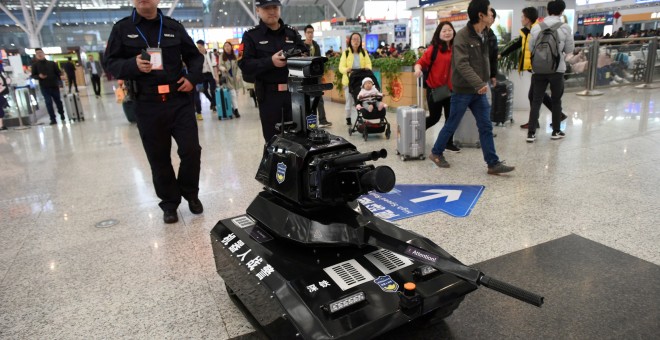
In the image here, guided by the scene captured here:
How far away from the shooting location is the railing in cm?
973

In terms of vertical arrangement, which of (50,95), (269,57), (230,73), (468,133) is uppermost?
(269,57)

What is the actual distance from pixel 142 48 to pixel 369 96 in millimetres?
3539

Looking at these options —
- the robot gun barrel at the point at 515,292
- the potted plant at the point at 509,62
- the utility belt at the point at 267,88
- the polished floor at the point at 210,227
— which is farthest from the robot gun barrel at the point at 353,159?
the potted plant at the point at 509,62

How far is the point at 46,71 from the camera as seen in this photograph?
360 inches

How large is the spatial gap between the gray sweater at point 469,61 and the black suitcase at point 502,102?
2.50 m

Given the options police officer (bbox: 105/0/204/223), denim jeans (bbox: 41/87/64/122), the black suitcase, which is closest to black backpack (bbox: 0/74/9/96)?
denim jeans (bbox: 41/87/64/122)

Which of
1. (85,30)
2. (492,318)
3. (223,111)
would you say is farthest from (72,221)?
(85,30)

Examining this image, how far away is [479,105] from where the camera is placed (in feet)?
13.3

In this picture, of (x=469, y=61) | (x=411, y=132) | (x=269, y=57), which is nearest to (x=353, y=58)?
(x=411, y=132)

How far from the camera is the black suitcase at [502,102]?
20.9 ft

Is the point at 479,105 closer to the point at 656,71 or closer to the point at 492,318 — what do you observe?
the point at 492,318

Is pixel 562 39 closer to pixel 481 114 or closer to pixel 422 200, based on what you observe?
pixel 481 114

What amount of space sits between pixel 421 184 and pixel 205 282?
2217 mm

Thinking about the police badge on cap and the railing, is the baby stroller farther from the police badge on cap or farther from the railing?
the railing
